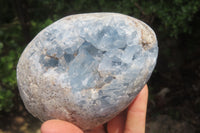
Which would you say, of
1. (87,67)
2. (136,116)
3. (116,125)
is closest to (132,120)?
(136,116)

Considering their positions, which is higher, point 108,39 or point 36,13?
point 108,39

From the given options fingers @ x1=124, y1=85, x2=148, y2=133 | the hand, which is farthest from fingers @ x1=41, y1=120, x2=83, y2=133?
fingers @ x1=124, y1=85, x2=148, y2=133

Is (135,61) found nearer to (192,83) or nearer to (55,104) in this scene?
(55,104)

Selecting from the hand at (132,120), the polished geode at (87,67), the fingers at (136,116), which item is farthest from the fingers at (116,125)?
the polished geode at (87,67)

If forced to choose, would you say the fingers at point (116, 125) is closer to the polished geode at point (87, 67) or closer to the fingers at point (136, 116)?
the fingers at point (136, 116)

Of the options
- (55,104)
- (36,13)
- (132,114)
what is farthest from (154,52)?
(36,13)

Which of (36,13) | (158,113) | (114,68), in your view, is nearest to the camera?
(114,68)
